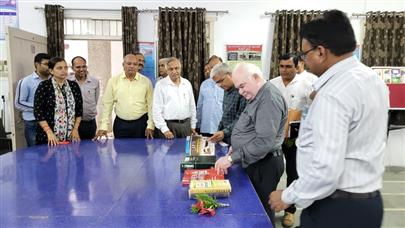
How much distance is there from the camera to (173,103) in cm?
325

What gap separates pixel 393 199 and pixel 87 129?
135 inches

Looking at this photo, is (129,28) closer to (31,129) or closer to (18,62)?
(18,62)

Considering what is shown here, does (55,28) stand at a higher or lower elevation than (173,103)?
higher

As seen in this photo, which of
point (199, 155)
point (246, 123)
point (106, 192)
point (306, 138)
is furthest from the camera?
point (199, 155)

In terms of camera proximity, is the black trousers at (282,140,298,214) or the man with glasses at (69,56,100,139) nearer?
the black trousers at (282,140,298,214)

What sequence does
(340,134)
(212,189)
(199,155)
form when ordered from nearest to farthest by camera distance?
(340,134)
(212,189)
(199,155)

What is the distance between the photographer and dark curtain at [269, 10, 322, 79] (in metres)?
4.62

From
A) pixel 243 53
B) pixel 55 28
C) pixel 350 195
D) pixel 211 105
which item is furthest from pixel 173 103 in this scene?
pixel 55 28

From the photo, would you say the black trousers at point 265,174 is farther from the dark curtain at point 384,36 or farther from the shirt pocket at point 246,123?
the dark curtain at point 384,36

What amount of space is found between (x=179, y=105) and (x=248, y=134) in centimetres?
151

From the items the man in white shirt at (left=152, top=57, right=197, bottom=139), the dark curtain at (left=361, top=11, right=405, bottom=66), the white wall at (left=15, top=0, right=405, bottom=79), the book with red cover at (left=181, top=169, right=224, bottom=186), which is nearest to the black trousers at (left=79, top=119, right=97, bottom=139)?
the man in white shirt at (left=152, top=57, right=197, bottom=139)

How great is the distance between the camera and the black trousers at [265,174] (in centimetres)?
196

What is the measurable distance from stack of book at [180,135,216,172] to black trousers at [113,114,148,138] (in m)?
0.86

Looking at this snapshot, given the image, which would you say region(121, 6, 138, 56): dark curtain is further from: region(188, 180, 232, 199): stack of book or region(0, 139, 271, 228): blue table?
region(188, 180, 232, 199): stack of book
